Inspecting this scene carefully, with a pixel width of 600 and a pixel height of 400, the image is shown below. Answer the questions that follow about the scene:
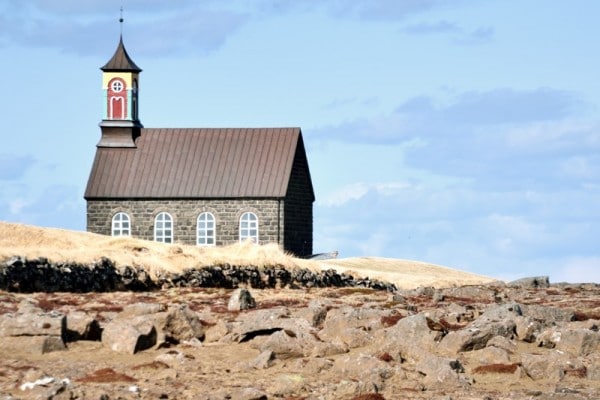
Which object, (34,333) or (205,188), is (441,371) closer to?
(34,333)

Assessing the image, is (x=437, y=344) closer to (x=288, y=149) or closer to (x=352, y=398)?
(x=352, y=398)

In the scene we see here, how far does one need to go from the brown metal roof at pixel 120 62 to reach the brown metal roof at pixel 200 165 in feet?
15.9

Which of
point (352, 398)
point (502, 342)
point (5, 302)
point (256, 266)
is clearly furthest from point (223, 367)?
point (256, 266)

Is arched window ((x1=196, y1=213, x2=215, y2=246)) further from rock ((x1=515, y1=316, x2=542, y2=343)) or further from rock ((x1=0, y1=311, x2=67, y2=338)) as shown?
rock ((x1=0, y1=311, x2=67, y2=338))

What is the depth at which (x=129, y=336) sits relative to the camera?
21797 mm

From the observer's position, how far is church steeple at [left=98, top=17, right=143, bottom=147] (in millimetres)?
76688

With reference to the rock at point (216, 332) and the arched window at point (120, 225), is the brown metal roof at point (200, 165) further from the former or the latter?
the rock at point (216, 332)

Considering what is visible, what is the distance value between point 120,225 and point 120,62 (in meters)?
11.1

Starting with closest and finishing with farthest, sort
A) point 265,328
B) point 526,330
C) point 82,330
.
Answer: point 82,330, point 265,328, point 526,330

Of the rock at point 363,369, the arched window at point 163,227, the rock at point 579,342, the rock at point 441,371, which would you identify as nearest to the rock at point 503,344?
the rock at point 579,342

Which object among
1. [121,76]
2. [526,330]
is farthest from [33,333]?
[121,76]

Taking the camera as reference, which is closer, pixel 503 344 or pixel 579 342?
pixel 503 344

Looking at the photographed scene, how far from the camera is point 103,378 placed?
19.7 metres

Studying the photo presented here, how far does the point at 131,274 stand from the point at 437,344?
20.3 m
